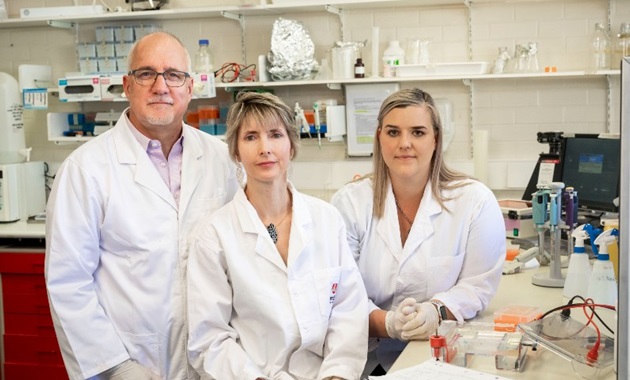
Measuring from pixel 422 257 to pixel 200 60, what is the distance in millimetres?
2727

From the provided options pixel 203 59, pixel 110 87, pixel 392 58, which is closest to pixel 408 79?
pixel 392 58

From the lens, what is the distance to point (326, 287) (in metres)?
2.10

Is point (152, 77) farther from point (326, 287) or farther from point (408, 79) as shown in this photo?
point (408, 79)

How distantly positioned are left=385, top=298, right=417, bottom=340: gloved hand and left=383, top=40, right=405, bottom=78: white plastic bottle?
8.07 feet

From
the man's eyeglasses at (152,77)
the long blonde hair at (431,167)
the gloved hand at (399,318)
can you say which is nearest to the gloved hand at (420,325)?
the gloved hand at (399,318)

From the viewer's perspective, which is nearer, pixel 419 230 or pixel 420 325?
pixel 420 325

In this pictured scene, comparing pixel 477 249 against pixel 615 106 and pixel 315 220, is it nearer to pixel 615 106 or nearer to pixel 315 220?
pixel 315 220

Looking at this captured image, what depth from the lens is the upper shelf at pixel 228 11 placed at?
4.39 m

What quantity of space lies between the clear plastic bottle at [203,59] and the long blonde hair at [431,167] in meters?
2.42

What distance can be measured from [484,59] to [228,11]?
151 centimetres

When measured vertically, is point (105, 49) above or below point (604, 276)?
above

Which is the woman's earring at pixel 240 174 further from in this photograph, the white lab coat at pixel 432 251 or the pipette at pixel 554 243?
the pipette at pixel 554 243

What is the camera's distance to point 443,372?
175 centimetres

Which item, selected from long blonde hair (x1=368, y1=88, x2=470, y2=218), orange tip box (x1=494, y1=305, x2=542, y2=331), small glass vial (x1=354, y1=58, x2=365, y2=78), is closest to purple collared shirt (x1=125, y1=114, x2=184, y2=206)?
long blonde hair (x1=368, y1=88, x2=470, y2=218)
